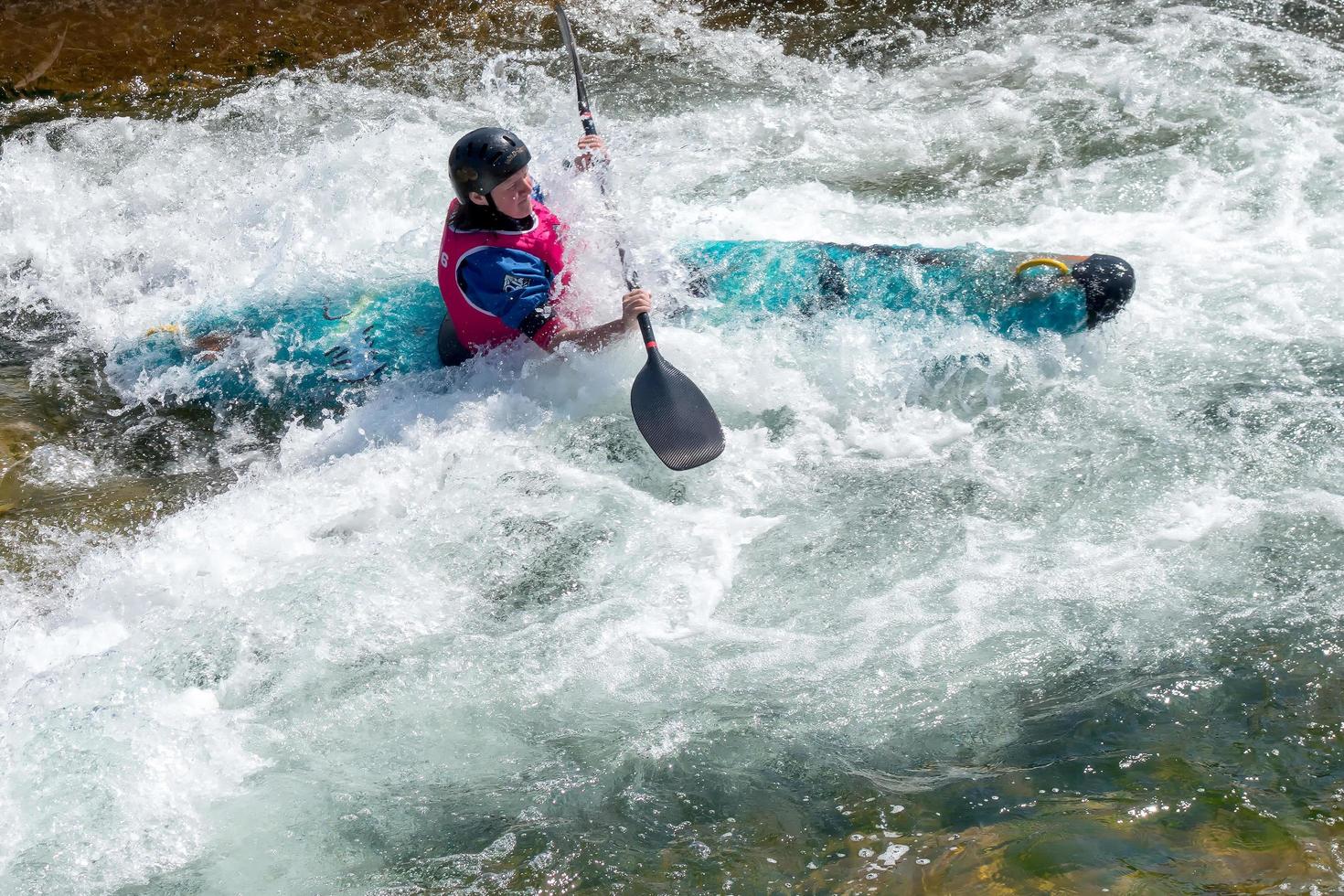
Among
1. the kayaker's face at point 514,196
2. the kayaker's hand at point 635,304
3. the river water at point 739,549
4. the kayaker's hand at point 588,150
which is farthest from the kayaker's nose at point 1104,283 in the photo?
the kayaker's face at point 514,196

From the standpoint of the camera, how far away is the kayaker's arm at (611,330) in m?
4.00

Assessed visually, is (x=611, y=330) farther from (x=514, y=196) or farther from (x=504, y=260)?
(x=514, y=196)

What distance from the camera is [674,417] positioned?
154 inches

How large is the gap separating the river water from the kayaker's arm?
166 mm

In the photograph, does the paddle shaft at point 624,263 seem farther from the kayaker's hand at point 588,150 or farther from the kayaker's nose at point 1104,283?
the kayaker's nose at point 1104,283

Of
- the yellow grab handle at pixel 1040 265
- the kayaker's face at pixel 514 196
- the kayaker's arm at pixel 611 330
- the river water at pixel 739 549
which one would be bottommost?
the river water at pixel 739 549

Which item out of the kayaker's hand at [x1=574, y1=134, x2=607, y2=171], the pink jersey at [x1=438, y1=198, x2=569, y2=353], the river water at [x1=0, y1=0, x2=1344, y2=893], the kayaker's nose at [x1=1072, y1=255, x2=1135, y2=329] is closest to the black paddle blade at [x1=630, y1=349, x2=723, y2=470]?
the river water at [x1=0, y1=0, x2=1344, y2=893]

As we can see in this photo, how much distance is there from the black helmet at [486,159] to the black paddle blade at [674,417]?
33.0 inches

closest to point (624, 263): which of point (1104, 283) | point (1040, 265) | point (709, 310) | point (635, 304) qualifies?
point (635, 304)

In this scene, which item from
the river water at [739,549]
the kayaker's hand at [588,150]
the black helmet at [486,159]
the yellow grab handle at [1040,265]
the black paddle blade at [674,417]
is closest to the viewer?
the river water at [739,549]

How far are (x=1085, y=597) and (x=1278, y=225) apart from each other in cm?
263

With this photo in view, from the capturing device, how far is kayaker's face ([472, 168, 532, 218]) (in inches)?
149

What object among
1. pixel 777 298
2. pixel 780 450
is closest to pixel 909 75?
pixel 777 298

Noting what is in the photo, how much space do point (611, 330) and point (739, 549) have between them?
99 cm
